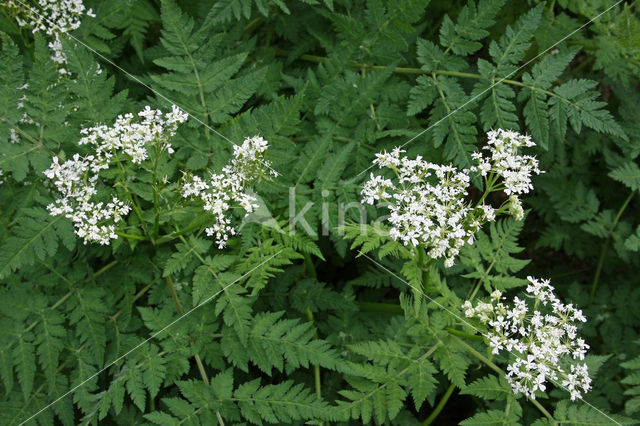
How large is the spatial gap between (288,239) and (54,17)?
224 centimetres

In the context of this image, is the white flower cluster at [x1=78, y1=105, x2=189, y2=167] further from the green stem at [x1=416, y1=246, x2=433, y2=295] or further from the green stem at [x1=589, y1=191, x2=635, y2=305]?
the green stem at [x1=589, y1=191, x2=635, y2=305]

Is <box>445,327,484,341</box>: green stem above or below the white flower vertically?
below

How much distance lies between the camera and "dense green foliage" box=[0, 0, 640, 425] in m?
3.06

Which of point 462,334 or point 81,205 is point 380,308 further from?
point 81,205

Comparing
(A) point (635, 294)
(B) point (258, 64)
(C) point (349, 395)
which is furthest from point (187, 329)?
(A) point (635, 294)

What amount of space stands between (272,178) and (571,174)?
8.66ft

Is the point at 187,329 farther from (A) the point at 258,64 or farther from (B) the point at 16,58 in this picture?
(A) the point at 258,64

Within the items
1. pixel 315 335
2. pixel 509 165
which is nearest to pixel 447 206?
pixel 509 165

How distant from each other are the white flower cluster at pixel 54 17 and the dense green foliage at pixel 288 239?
9cm

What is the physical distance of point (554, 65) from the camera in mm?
3529

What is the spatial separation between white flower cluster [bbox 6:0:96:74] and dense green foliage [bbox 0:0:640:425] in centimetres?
9

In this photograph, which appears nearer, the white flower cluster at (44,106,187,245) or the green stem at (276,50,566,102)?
the white flower cluster at (44,106,187,245)

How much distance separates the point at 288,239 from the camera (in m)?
→ 3.20

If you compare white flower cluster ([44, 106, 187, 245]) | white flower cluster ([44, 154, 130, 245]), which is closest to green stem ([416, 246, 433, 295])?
white flower cluster ([44, 106, 187, 245])
